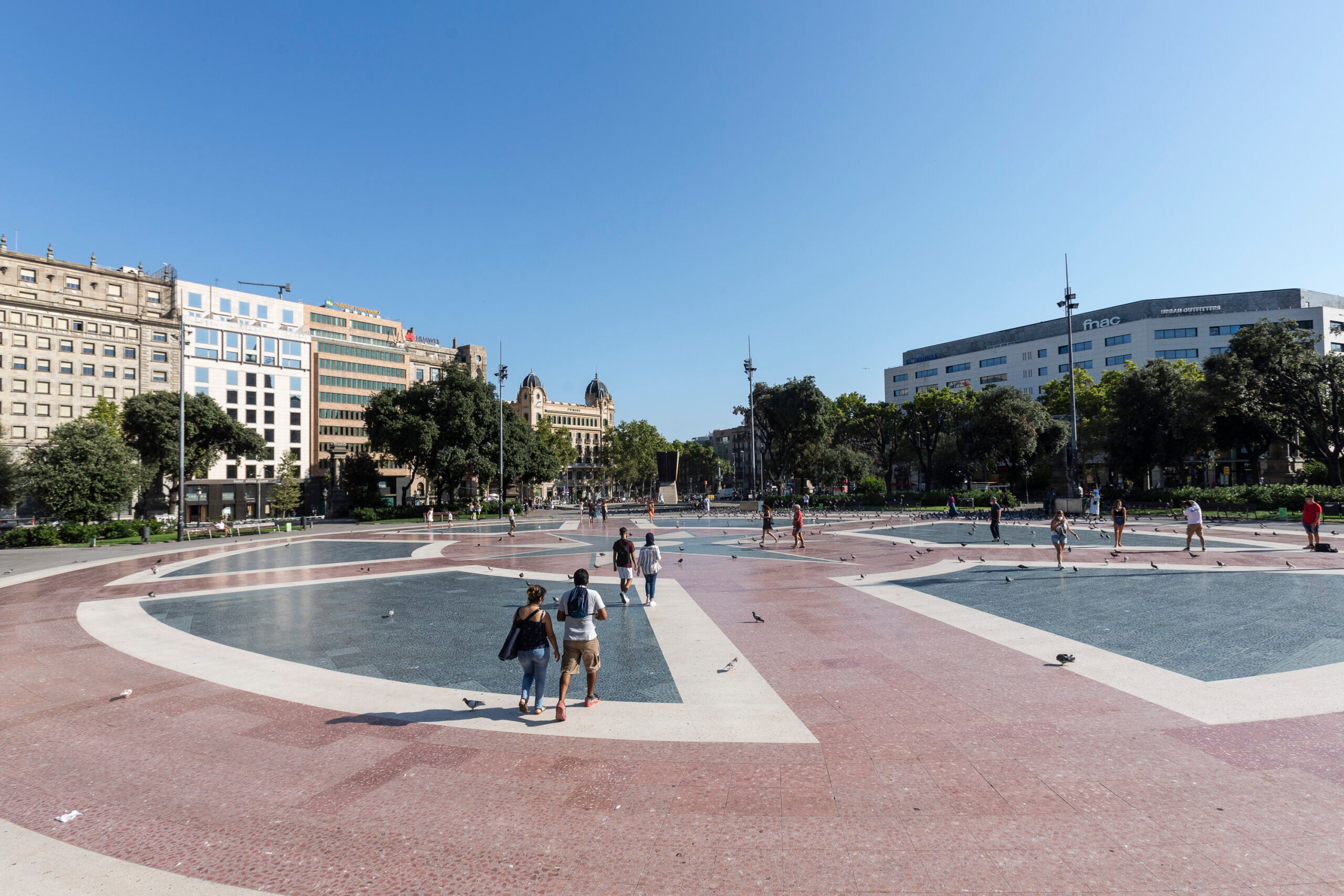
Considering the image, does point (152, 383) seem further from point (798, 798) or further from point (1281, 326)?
point (1281, 326)

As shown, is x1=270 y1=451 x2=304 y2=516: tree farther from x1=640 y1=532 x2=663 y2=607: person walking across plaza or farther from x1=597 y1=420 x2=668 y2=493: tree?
x1=640 y1=532 x2=663 y2=607: person walking across plaza

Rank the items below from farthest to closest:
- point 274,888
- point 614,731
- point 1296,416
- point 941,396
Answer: point 941,396 → point 1296,416 → point 614,731 → point 274,888

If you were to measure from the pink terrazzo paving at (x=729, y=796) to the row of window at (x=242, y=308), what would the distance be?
83.2 m

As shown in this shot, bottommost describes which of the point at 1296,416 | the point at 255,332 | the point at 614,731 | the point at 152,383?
the point at 614,731

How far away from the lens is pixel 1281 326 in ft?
134

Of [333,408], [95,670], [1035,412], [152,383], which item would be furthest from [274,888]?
[333,408]

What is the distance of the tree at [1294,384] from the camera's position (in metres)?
38.8

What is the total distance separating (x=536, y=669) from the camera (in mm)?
7004

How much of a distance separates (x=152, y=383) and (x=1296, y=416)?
101 m

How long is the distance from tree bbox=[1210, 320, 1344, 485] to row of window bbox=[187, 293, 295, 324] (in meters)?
93.3

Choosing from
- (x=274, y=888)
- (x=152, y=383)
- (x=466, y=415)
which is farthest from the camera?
(x=152, y=383)

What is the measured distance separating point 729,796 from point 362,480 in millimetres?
59947

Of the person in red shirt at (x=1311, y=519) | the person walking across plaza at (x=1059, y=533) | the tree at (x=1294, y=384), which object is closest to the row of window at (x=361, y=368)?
the person walking across plaza at (x=1059, y=533)

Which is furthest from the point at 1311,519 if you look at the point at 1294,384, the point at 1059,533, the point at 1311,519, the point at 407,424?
the point at 407,424
